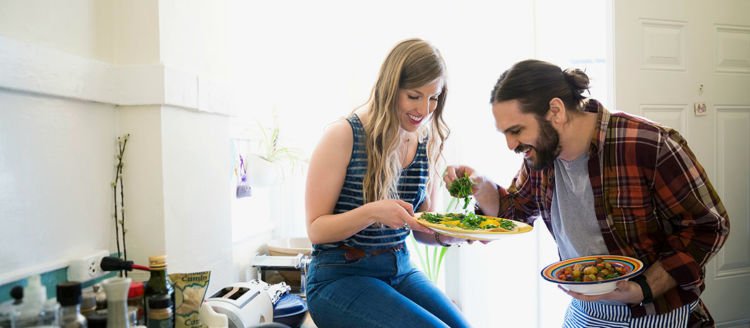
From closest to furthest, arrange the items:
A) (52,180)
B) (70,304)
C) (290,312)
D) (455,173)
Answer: (70,304), (52,180), (455,173), (290,312)

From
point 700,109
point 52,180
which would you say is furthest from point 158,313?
point 700,109

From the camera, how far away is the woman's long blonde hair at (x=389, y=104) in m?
1.55

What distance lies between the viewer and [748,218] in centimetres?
284

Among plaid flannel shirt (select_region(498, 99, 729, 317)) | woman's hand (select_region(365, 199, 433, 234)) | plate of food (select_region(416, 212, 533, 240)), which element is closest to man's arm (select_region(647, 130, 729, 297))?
plaid flannel shirt (select_region(498, 99, 729, 317))

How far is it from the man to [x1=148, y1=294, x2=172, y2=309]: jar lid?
3.59 ft

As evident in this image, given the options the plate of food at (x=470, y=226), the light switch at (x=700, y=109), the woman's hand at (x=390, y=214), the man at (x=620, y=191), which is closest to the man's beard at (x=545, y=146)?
the man at (x=620, y=191)

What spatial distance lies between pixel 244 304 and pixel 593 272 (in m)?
1.13

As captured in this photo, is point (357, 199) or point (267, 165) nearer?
point (357, 199)

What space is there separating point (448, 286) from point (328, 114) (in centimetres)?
137

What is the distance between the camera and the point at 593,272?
4.32ft

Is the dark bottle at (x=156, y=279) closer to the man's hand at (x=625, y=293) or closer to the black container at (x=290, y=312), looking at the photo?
the black container at (x=290, y=312)

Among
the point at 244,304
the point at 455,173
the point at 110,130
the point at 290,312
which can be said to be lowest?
the point at 290,312

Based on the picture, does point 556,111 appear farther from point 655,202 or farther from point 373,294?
point 373,294

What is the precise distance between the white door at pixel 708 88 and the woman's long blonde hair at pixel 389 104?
157 centimetres
